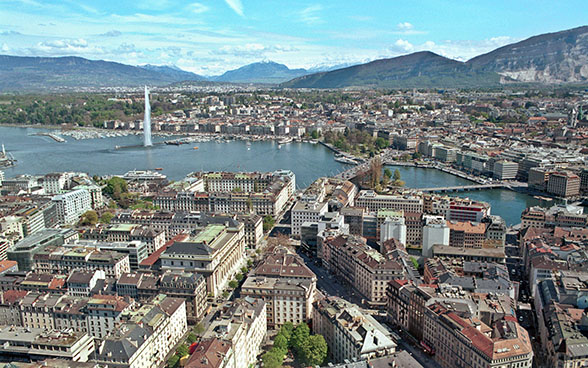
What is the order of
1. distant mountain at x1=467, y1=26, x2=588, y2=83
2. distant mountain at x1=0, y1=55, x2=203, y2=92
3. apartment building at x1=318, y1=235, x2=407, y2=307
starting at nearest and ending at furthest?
apartment building at x1=318, y1=235, x2=407, y2=307 < distant mountain at x1=467, y1=26, x2=588, y2=83 < distant mountain at x1=0, y1=55, x2=203, y2=92

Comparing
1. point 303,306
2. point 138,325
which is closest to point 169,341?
point 138,325

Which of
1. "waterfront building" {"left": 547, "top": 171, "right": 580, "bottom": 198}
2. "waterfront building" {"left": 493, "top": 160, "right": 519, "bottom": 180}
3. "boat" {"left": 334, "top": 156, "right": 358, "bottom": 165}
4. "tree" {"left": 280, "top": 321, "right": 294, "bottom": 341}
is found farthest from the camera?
"boat" {"left": 334, "top": 156, "right": 358, "bottom": 165}

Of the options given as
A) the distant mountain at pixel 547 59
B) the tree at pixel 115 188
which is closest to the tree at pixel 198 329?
the tree at pixel 115 188

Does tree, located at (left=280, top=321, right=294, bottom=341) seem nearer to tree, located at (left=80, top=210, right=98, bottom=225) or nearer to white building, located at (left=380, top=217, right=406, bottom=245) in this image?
white building, located at (left=380, top=217, right=406, bottom=245)

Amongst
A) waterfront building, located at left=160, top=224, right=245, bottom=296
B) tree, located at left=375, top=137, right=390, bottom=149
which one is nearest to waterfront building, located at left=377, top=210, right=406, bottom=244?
waterfront building, located at left=160, top=224, right=245, bottom=296

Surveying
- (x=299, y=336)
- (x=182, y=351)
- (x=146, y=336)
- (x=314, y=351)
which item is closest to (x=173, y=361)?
(x=182, y=351)

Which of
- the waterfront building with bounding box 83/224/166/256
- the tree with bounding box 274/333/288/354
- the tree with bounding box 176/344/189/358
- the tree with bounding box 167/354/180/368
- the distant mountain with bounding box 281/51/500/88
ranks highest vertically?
the distant mountain with bounding box 281/51/500/88

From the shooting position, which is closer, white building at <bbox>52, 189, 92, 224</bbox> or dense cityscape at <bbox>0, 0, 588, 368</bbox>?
dense cityscape at <bbox>0, 0, 588, 368</bbox>
